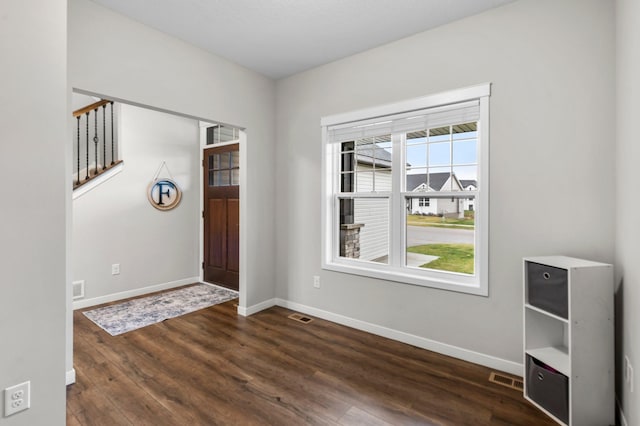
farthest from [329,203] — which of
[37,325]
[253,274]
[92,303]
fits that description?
[92,303]

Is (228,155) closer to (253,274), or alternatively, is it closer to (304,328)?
(253,274)

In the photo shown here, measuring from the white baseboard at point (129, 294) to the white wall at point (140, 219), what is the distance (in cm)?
3

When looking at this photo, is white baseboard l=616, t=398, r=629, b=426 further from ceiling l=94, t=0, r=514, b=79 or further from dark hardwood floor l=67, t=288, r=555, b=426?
ceiling l=94, t=0, r=514, b=79

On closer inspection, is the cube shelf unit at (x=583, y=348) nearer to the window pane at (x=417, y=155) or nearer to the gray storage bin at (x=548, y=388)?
Result: the gray storage bin at (x=548, y=388)

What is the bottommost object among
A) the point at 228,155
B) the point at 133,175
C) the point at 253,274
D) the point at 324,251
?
the point at 253,274

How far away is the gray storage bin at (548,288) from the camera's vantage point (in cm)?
180

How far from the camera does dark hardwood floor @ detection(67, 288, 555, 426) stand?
1903mm

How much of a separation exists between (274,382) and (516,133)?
2.55 m

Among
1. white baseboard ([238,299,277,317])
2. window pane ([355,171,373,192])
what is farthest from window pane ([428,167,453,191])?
white baseboard ([238,299,277,317])

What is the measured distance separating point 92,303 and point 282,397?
313 cm

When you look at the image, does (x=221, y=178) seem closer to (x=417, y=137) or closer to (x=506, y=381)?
(x=417, y=137)

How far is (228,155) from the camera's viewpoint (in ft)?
15.3

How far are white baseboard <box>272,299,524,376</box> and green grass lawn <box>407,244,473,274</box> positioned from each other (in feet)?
2.12

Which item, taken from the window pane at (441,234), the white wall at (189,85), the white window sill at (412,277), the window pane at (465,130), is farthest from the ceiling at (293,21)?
the white window sill at (412,277)
